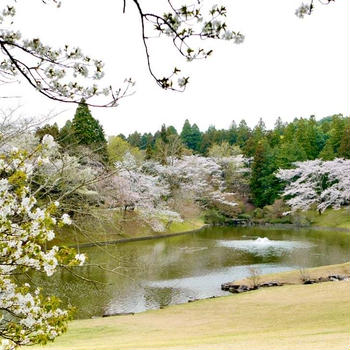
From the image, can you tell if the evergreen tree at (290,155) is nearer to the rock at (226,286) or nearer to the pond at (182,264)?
the pond at (182,264)

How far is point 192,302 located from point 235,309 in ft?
6.00

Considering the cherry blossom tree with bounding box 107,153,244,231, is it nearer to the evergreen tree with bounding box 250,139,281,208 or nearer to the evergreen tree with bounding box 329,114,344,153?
the evergreen tree with bounding box 250,139,281,208

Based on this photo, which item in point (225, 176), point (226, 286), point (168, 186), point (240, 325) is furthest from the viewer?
point (225, 176)

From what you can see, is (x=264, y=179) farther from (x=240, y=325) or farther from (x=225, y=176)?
(x=240, y=325)

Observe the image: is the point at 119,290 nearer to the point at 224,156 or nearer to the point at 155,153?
the point at 155,153

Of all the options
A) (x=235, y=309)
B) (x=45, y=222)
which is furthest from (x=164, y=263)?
(x=45, y=222)

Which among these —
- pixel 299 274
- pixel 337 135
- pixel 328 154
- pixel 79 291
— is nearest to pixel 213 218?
pixel 328 154

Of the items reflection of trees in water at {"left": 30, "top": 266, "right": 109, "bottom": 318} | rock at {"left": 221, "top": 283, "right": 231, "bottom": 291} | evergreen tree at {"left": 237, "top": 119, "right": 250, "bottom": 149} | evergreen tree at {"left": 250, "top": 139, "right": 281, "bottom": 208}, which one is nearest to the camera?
reflection of trees in water at {"left": 30, "top": 266, "right": 109, "bottom": 318}

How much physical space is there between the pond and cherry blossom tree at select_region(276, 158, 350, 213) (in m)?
2.23

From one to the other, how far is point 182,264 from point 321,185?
14.2m

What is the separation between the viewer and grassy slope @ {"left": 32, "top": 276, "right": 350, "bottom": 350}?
629cm

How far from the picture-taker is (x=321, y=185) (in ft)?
90.5

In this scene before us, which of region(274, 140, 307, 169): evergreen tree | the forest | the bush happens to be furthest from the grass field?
region(274, 140, 307, 169): evergreen tree

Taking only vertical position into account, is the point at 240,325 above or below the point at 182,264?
above
